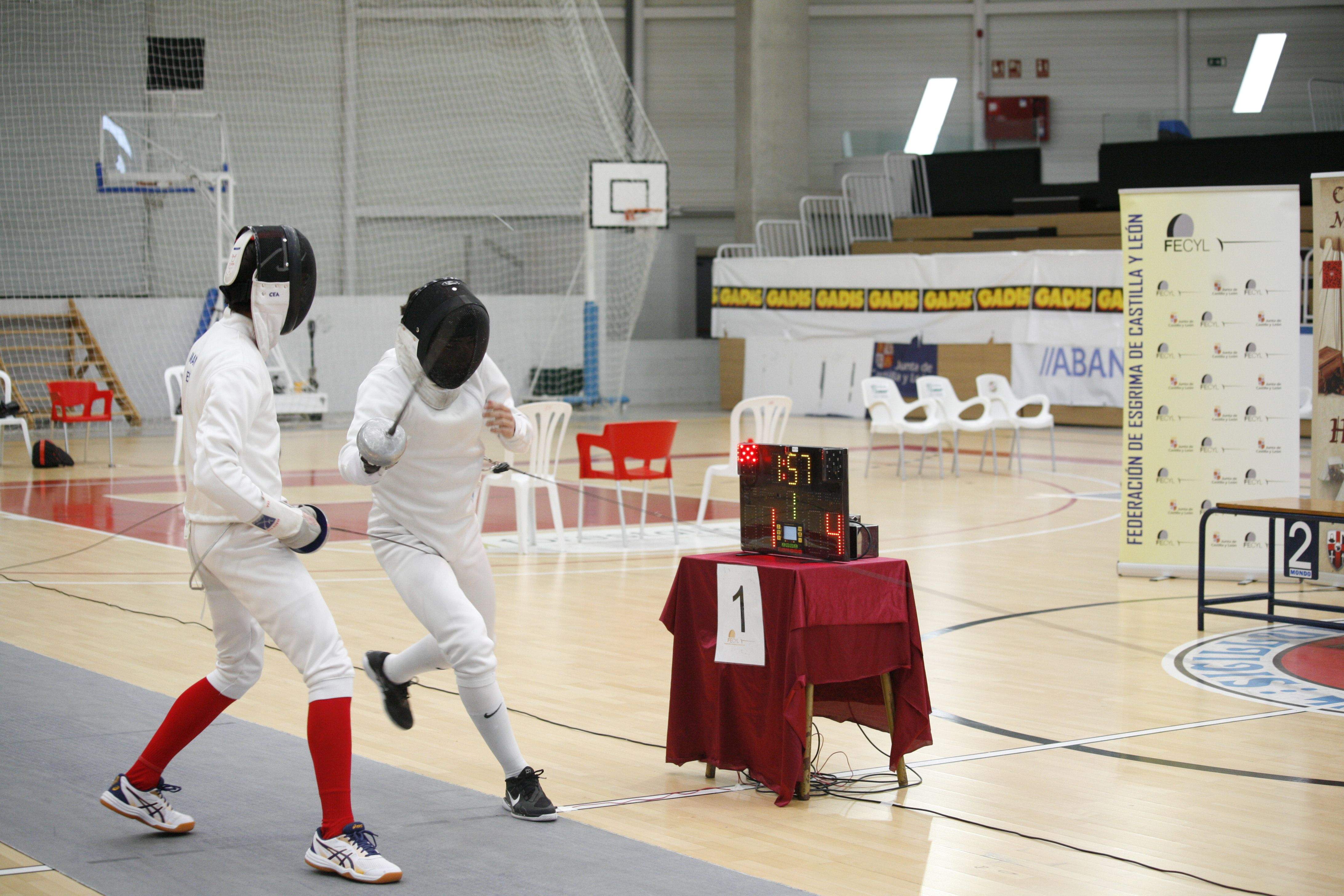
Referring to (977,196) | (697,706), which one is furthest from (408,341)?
(977,196)

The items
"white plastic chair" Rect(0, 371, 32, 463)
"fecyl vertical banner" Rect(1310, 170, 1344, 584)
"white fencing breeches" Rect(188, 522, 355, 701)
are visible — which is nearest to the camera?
"white fencing breeches" Rect(188, 522, 355, 701)

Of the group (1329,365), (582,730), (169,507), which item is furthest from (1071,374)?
(582,730)

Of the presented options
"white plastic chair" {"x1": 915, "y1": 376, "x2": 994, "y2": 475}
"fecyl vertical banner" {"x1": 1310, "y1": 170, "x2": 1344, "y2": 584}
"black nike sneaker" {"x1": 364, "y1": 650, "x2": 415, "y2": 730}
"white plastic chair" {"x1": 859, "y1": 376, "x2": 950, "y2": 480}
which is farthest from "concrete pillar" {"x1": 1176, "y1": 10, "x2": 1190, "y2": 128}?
"black nike sneaker" {"x1": 364, "y1": 650, "x2": 415, "y2": 730}

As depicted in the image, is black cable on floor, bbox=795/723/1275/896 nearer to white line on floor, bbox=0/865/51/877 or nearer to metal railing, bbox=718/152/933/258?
→ white line on floor, bbox=0/865/51/877

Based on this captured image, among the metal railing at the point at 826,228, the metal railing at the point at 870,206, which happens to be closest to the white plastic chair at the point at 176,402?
the metal railing at the point at 826,228

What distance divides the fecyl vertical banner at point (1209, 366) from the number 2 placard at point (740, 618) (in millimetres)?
4613

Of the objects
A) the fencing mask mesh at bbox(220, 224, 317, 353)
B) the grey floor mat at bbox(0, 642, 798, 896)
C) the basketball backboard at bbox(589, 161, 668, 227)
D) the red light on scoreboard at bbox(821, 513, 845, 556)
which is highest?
the basketball backboard at bbox(589, 161, 668, 227)

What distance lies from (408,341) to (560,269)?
20.7 m

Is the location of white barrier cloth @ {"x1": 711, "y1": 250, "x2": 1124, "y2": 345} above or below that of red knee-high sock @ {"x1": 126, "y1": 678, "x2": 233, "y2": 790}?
above

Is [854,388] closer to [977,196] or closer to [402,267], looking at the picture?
[977,196]

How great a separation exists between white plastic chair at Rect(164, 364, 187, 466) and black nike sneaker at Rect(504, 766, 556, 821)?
353 inches

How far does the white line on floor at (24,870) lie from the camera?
348 cm

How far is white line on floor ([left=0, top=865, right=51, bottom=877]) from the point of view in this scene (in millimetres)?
3477

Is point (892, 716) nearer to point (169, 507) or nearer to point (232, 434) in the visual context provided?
point (232, 434)
